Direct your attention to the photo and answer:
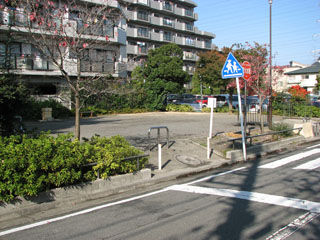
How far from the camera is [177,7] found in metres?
50.0

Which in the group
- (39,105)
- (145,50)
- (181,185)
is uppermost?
(145,50)

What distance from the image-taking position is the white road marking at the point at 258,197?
549cm

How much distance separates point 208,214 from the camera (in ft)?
17.1

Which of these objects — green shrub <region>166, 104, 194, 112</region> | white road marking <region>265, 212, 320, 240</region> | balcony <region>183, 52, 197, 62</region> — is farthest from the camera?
balcony <region>183, 52, 197, 62</region>

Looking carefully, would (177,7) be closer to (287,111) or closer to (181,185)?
(287,111)

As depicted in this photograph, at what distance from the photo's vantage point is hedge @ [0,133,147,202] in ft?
16.9

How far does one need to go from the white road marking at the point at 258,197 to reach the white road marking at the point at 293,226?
1.03 ft

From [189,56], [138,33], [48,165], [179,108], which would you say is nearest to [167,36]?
[189,56]

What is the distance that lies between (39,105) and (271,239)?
20.3m

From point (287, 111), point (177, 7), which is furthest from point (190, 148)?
point (177, 7)

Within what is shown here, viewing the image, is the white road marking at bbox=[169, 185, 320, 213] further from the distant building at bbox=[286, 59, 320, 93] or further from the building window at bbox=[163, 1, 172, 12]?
the distant building at bbox=[286, 59, 320, 93]

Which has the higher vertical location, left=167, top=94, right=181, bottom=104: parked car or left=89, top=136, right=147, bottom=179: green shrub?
left=167, top=94, right=181, bottom=104: parked car

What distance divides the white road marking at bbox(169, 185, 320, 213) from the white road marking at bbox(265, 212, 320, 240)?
31 cm

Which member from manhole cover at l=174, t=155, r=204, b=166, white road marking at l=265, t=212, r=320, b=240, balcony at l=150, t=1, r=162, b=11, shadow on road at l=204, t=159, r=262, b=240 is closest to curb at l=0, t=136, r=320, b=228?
manhole cover at l=174, t=155, r=204, b=166
